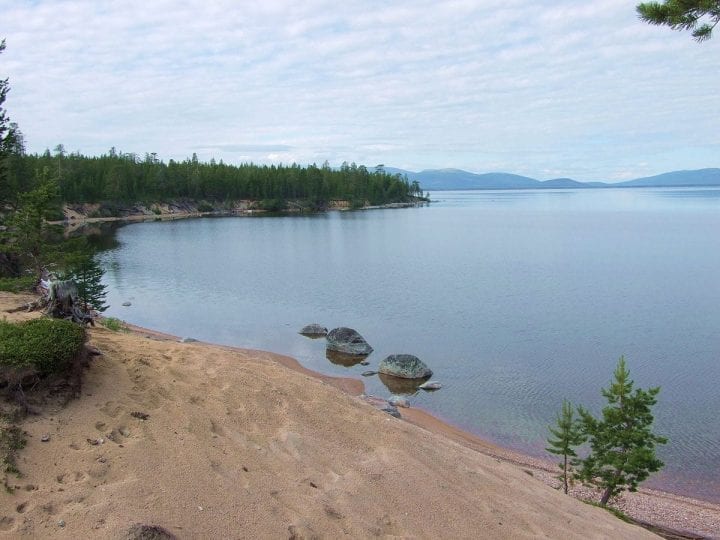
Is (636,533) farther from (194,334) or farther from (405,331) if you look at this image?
(194,334)

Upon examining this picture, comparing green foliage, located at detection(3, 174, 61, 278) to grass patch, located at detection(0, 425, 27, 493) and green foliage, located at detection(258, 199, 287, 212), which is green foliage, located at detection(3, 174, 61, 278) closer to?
grass patch, located at detection(0, 425, 27, 493)

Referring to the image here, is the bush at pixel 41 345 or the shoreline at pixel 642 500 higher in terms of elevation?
the bush at pixel 41 345

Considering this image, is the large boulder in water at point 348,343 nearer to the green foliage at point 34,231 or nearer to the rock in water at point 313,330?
the rock in water at point 313,330

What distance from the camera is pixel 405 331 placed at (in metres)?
31.8

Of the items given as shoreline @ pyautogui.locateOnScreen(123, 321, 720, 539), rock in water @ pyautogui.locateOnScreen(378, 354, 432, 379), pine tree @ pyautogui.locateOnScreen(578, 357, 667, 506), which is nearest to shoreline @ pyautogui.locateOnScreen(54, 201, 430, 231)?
rock in water @ pyautogui.locateOnScreen(378, 354, 432, 379)

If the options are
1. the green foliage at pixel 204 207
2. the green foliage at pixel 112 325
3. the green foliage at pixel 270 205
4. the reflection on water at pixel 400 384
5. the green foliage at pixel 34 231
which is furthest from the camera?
the green foliage at pixel 270 205

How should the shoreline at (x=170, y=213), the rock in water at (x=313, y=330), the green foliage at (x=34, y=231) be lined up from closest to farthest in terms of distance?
the green foliage at (x=34, y=231)
the rock in water at (x=313, y=330)
the shoreline at (x=170, y=213)

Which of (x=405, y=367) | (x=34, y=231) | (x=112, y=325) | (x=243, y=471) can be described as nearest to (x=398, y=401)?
(x=405, y=367)

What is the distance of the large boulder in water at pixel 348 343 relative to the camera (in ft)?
91.2

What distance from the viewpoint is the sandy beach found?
18.5ft

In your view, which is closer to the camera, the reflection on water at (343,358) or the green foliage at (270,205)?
the reflection on water at (343,358)

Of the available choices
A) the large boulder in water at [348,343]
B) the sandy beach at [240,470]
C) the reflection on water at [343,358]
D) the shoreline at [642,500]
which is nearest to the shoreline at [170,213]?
the large boulder in water at [348,343]

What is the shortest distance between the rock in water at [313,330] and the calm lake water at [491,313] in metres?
0.57

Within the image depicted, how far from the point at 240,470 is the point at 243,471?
4 centimetres
